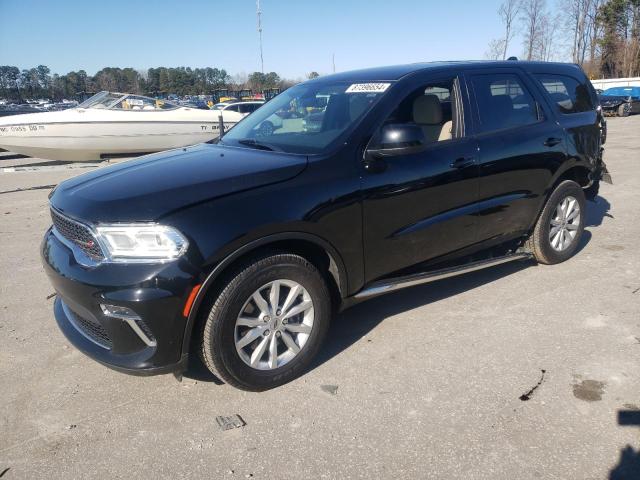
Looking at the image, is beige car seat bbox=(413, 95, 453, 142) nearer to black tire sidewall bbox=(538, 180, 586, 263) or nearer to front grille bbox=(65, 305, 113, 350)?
black tire sidewall bbox=(538, 180, 586, 263)

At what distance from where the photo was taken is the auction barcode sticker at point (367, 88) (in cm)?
342

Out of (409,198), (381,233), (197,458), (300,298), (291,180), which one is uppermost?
(291,180)

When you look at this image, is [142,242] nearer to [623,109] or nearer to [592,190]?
[592,190]

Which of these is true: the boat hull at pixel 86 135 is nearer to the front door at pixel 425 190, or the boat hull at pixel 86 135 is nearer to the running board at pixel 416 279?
the front door at pixel 425 190

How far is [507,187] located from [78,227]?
3144 mm

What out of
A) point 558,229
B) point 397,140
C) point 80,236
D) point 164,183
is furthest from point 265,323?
point 558,229

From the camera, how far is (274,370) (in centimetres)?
288

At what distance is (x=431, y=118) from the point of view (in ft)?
11.8

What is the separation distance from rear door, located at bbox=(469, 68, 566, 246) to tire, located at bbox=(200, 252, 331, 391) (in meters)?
1.66

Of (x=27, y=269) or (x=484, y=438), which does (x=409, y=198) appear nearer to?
(x=484, y=438)

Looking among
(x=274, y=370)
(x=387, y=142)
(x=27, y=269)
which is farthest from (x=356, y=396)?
(x=27, y=269)

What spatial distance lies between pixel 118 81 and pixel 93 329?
10338 centimetres

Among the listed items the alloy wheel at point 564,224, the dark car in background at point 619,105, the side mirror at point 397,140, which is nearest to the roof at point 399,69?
the side mirror at point 397,140

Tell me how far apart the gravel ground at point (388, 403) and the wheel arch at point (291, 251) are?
0.51m
